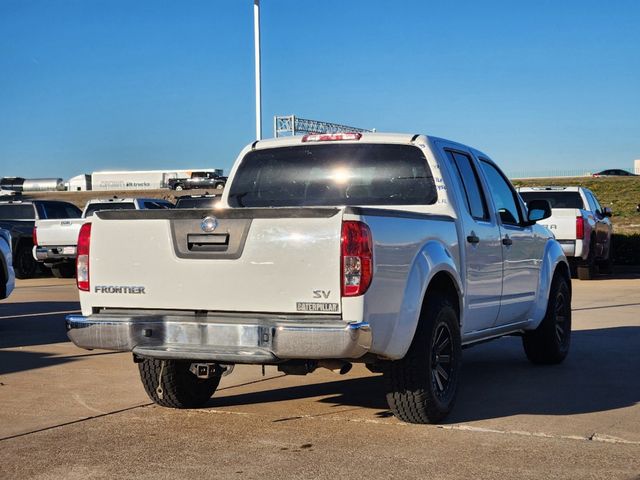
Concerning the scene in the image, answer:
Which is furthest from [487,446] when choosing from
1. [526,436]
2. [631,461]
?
[631,461]

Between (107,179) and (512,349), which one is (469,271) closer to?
(512,349)

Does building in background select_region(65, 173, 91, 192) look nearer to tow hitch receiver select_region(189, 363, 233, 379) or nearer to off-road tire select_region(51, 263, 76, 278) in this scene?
off-road tire select_region(51, 263, 76, 278)

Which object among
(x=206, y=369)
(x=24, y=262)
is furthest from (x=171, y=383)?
(x=24, y=262)

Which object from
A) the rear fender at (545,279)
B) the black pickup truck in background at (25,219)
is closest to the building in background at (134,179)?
the black pickup truck in background at (25,219)

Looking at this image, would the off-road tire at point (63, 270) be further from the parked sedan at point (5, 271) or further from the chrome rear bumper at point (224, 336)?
the chrome rear bumper at point (224, 336)

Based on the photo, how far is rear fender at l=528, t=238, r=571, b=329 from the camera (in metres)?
8.80

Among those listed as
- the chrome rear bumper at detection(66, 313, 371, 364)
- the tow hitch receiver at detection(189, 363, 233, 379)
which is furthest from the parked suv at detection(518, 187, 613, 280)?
the chrome rear bumper at detection(66, 313, 371, 364)

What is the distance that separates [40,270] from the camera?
76.5 ft

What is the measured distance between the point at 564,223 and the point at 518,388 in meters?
11.6

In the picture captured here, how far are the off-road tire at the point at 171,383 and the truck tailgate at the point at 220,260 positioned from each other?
2.88 feet

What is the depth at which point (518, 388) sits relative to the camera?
7.97m

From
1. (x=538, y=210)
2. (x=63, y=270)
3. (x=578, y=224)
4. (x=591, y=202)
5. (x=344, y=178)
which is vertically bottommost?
(x=63, y=270)

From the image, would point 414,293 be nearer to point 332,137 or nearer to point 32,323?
point 332,137

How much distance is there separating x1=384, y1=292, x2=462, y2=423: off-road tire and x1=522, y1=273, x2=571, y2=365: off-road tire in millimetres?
2607
